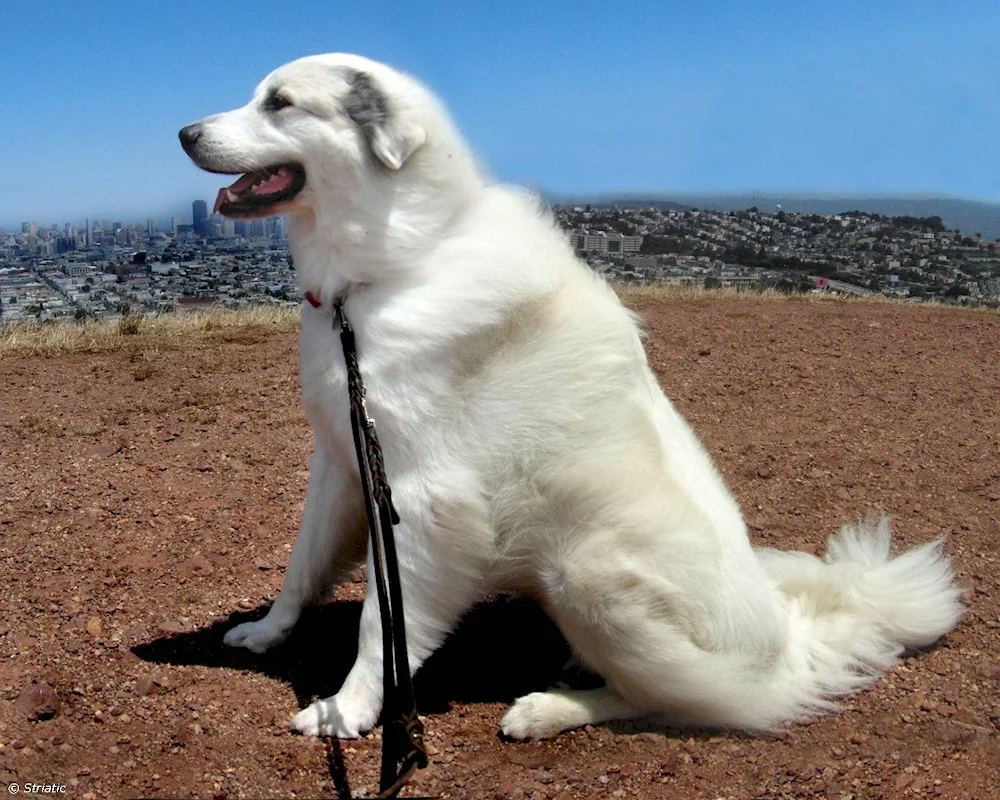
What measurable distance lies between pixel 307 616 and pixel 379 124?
6.98 feet

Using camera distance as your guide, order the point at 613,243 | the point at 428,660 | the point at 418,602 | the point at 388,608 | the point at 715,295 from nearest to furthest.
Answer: the point at 388,608, the point at 418,602, the point at 428,660, the point at 715,295, the point at 613,243

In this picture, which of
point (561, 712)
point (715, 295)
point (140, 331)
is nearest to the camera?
point (561, 712)

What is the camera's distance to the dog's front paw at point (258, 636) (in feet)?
11.7

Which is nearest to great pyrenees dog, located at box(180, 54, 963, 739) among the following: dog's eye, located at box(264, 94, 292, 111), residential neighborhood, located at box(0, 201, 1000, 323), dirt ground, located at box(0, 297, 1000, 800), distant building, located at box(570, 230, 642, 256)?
dog's eye, located at box(264, 94, 292, 111)

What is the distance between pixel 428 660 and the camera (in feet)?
12.3

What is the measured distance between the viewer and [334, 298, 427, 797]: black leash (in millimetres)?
2543

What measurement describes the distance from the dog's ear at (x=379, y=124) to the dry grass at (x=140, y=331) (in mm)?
5345

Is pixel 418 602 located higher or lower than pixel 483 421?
lower

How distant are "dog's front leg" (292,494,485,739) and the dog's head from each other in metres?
1.04

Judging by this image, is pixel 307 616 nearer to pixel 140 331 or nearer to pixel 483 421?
pixel 483 421

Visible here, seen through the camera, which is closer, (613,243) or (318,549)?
(318,549)

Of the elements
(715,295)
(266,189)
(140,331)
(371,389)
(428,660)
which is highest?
(266,189)


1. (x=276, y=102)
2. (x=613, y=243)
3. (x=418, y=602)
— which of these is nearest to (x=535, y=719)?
(x=418, y=602)

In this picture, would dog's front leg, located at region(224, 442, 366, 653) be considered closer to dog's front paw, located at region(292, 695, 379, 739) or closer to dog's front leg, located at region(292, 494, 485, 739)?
dog's front leg, located at region(292, 494, 485, 739)
